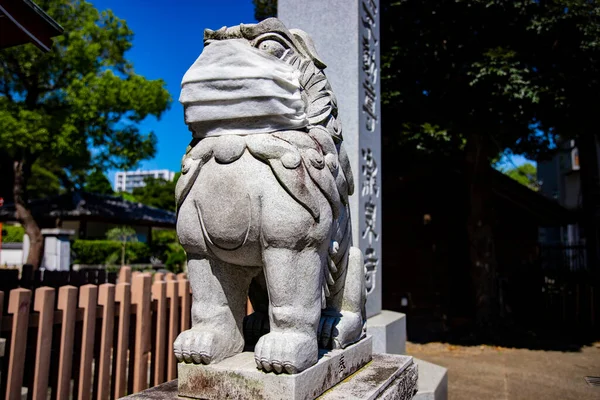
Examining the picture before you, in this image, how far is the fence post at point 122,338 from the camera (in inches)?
126

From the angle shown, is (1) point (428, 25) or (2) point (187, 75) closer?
(2) point (187, 75)

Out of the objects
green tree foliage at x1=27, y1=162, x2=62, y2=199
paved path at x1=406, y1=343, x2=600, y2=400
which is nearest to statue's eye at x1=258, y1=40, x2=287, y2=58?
paved path at x1=406, y1=343, x2=600, y2=400

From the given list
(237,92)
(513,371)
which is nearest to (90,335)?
(237,92)

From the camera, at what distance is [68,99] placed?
13945mm

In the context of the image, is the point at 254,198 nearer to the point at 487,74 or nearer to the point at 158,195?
A: the point at 487,74

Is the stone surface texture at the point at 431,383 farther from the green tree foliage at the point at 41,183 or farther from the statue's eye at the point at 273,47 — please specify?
the green tree foliage at the point at 41,183

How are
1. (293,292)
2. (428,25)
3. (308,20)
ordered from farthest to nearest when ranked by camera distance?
1. (428,25)
2. (308,20)
3. (293,292)

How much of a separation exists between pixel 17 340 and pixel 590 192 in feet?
37.0

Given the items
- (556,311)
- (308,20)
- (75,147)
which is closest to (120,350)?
(308,20)

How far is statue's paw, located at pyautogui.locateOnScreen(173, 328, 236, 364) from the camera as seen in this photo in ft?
6.22

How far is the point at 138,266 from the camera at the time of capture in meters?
19.7

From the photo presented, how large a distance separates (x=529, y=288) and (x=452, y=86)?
18.5 ft

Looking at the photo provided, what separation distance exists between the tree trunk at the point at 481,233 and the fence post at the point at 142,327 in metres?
6.65

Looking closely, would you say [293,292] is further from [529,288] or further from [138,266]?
[138,266]
